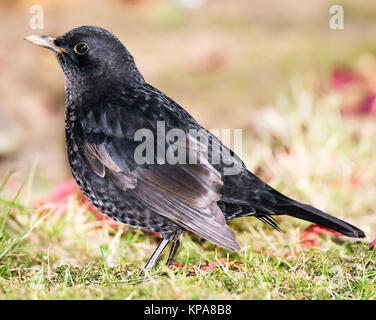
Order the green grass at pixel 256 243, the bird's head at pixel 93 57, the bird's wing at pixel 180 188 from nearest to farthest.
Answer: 1. the green grass at pixel 256 243
2. the bird's wing at pixel 180 188
3. the bird's head at pixel 93 57

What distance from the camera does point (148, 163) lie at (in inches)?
137

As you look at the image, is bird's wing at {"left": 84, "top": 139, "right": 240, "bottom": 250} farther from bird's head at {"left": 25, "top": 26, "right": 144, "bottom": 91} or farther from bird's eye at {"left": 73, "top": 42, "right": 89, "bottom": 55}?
bird's eye at {"left": 73, "top": 42, "right": 89, "bottom": 55}

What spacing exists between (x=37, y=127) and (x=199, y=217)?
18.3ft

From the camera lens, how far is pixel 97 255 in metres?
4.29

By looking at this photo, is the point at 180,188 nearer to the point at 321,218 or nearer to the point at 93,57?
the point at 321,218

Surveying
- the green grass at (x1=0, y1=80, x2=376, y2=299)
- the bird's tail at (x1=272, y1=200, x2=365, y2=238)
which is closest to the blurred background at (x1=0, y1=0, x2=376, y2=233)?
the green grass at (x1=0, y1=80, x2=376, y2=299)

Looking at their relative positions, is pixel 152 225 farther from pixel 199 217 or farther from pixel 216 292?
pixel 216 292

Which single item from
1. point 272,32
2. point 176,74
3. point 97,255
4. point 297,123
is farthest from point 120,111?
point 272,32

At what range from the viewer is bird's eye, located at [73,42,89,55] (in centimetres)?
390

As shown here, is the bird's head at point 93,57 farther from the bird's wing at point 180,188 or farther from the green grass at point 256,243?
the green grass at point 256,243

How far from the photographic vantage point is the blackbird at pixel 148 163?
3375 mm

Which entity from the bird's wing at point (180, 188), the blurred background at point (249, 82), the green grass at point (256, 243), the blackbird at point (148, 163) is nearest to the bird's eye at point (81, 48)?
the blackbird at point (148, 163)

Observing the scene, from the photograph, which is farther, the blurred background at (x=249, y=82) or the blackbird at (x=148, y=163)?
the blurred background at (x=249, y=82)

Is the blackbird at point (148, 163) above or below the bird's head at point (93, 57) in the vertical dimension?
below
